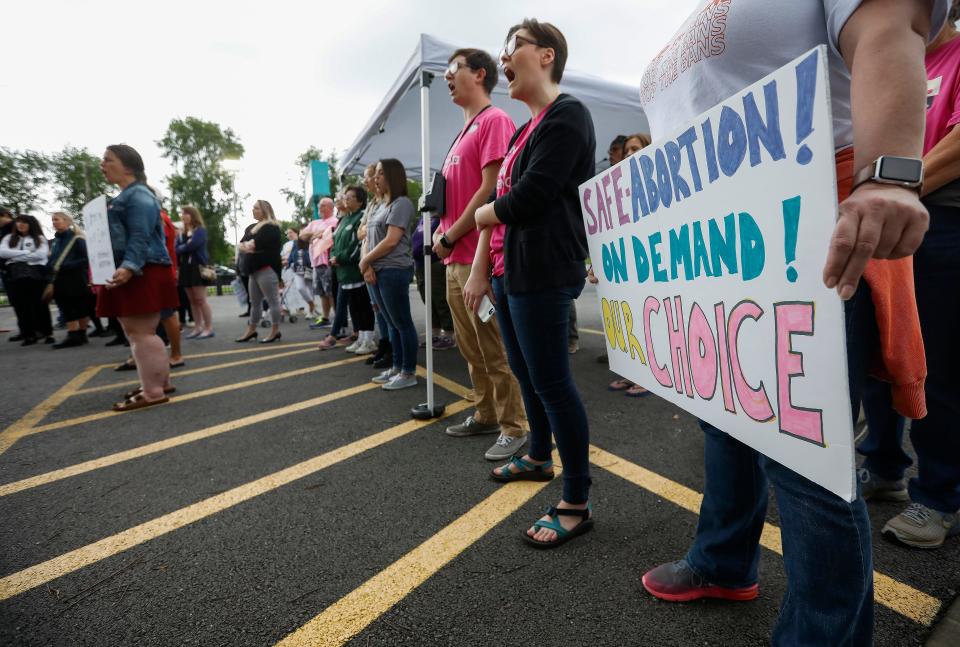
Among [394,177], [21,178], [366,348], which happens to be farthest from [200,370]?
[21,178]

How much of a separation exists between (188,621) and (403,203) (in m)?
2.89

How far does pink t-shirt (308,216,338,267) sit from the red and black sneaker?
556 cm

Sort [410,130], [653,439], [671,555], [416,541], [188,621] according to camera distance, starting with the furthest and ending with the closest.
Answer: [410,130] < [653,439] < [416,541] < [671,555] < [188,621]

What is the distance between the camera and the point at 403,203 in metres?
3.58

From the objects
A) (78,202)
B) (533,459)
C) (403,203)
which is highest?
(78,202)

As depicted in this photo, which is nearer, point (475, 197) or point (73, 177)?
point (475, 197)

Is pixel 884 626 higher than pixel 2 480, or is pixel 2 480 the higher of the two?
pixel 2 480

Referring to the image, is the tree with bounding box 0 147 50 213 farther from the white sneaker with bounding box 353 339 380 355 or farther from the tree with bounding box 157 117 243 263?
the white sneaker with bounding box 353 339 380 355

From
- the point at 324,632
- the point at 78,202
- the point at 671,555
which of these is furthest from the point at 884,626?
the point at 78,202

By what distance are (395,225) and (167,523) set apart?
234 centimetres

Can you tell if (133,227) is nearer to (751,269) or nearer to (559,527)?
(559,527)

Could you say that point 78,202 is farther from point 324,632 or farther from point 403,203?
point 324,632

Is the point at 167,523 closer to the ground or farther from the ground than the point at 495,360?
closer to the ground

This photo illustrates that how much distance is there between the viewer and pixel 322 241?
619cm
